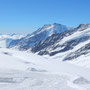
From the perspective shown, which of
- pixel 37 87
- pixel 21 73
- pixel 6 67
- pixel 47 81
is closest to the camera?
pixel 37 87

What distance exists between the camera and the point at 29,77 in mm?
18344

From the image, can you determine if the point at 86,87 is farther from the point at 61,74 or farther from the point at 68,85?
the point at 61,74

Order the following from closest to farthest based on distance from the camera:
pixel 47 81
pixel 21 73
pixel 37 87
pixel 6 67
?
pixel 37 87 < pixel 47 81 < pixel 21 73 < pixel 6 67

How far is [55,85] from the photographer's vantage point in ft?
55.1

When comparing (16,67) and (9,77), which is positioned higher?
(16,67)

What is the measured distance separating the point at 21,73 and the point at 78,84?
466cm

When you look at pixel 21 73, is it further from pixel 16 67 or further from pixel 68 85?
pixel 68 85

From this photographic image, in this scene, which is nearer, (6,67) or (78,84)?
(78,84)

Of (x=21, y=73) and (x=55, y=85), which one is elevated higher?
(x=21, y=73)

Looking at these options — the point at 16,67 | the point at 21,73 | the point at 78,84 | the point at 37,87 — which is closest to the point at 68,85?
the point at 78,84

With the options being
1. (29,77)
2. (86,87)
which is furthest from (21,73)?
(86,87)

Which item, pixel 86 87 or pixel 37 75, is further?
pixel 37 75

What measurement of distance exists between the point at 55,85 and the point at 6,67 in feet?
18.4

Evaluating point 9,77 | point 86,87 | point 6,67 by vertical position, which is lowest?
point 86,87
